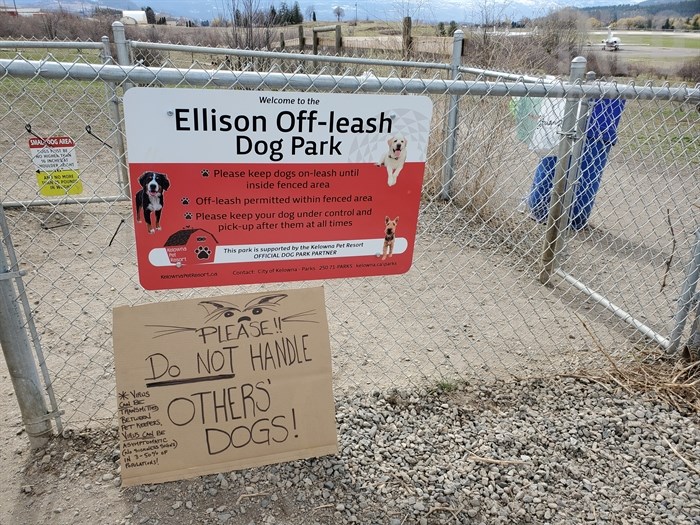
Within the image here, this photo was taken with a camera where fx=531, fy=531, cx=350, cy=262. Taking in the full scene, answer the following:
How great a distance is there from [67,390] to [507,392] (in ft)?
8.08

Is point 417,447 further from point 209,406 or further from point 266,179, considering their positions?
point 266,179

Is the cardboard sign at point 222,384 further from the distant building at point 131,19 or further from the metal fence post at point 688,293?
the distant building at point 131,19

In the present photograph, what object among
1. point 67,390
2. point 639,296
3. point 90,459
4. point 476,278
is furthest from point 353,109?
point 639,296

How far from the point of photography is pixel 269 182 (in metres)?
2.13

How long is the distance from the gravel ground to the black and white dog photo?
1169mm

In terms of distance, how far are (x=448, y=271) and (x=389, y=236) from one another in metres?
2.40

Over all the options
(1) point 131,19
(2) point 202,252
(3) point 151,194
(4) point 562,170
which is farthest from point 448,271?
(1) point 131,19

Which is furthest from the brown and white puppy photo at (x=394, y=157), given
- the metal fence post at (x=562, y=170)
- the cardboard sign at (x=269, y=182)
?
the metal fence post at (x=562, y=170)

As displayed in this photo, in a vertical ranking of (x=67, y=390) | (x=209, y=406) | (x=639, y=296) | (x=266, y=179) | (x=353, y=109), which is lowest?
(x=639, y=296)

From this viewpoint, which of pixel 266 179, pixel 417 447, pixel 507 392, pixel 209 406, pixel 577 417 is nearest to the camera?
pixel 266 179

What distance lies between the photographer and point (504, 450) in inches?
103

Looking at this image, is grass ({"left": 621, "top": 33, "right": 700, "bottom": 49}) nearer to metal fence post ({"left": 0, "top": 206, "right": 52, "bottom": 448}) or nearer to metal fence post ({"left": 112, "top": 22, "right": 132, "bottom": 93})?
metal fence post ({"left": 112, "top": 22, "right": 132, "bottom": 93})

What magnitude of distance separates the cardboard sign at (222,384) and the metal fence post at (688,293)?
232 cm

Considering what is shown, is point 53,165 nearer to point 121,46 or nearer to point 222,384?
point 121,46
